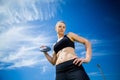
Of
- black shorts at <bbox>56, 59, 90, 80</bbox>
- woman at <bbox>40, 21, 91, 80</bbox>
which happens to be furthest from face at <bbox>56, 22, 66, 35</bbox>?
black shorts at <bbox>56, 59, 90, 80</bbox>

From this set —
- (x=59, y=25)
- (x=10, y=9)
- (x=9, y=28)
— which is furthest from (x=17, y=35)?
(x=59, y=25)

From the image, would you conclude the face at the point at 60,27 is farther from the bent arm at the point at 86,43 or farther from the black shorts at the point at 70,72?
the black shorts at the point at 70,72

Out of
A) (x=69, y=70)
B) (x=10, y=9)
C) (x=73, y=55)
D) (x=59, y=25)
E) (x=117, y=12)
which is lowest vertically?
(x=69, y=70)

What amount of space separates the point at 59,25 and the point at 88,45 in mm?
308

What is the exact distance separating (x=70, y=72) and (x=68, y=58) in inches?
4.8

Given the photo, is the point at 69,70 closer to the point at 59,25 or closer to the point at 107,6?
the point at 59,25

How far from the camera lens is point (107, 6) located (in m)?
4.47

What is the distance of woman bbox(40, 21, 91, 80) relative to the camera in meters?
1.75

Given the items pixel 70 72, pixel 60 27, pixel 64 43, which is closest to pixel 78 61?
pixel 70 72

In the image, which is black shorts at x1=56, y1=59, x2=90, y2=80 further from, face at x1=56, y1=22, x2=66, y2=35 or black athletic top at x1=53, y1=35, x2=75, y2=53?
face at x1=56, y1=22, x2=66, y2=35

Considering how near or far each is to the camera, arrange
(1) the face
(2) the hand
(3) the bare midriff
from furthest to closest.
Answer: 1. (1) the face
2. (3) the bare midriff
3. (2) the hand

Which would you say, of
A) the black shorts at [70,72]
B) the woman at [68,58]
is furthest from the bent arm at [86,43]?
the black shorts at [70,72]

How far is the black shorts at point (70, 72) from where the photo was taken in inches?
68.7

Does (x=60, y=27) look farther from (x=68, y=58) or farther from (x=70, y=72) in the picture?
(x=70, y=72)
